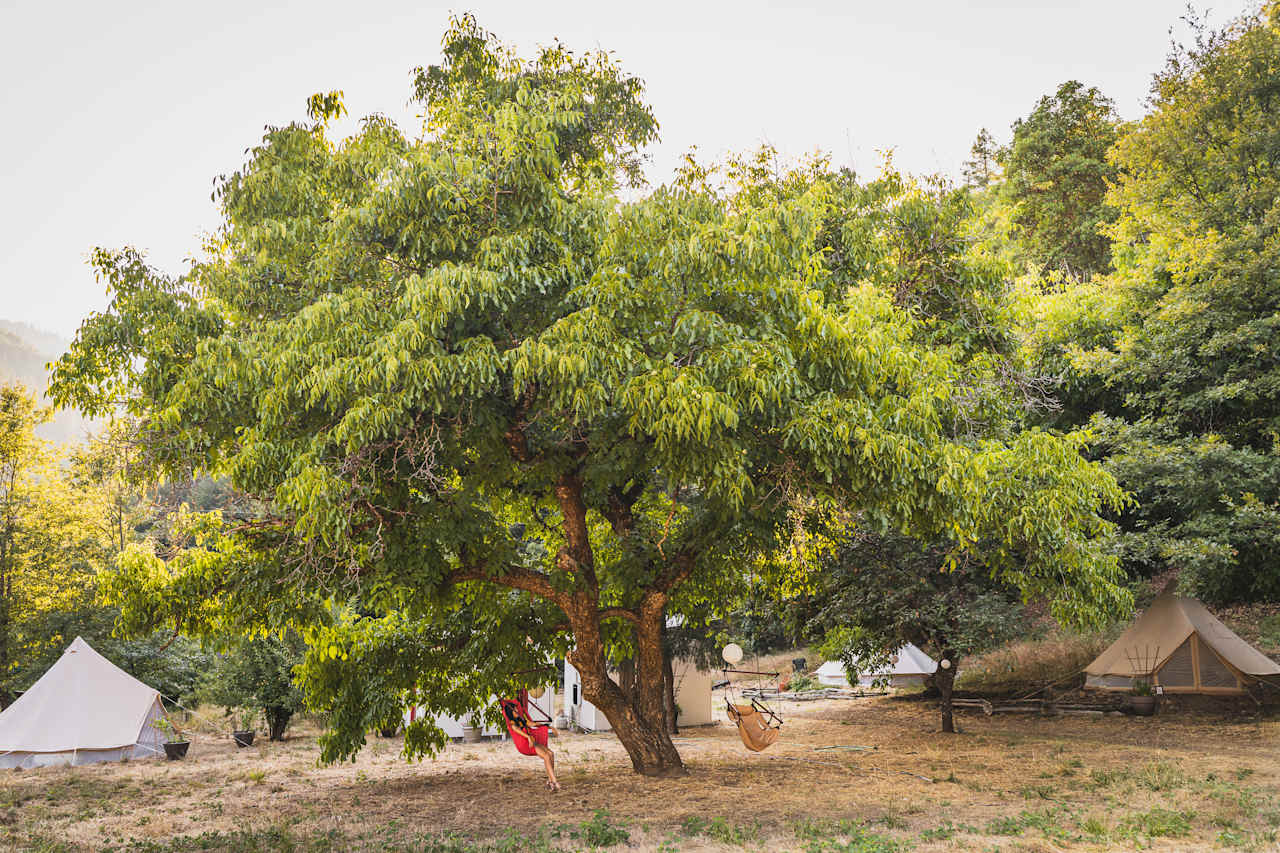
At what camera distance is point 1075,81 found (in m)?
28.2

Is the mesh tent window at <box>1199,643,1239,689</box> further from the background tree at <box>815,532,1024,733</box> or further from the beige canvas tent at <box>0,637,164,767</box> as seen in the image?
the beige canvas tent at <box>0,637,164,767</box>

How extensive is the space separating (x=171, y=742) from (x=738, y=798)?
12.8 meters

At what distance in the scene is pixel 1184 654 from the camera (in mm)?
14648

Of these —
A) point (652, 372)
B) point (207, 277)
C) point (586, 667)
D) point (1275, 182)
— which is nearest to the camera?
point (652, 372)

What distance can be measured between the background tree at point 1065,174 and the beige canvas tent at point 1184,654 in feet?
50.8

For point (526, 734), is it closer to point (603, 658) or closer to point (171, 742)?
point (603, 658)

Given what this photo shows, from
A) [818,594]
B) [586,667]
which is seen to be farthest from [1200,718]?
[586,667]

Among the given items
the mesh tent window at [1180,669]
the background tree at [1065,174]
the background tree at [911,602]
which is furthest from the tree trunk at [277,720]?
the background tree at [1065,174]

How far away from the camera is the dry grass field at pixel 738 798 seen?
23.1 ft

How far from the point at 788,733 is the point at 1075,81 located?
24563 mm

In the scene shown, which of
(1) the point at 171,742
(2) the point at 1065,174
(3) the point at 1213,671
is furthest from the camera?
(2) the point at 1065,174

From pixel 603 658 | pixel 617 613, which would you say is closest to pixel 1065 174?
pixel 617 613

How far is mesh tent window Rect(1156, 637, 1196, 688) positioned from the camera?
1454 centimetres

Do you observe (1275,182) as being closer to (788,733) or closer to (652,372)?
(788,733)
